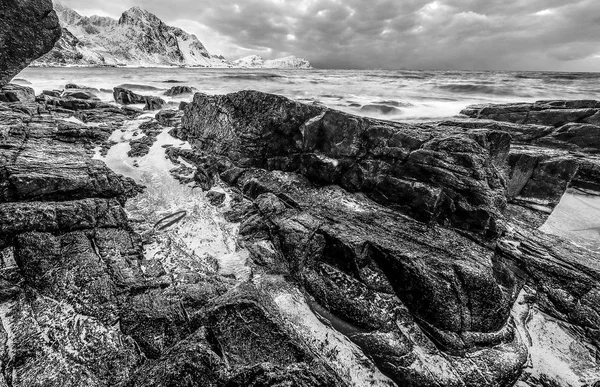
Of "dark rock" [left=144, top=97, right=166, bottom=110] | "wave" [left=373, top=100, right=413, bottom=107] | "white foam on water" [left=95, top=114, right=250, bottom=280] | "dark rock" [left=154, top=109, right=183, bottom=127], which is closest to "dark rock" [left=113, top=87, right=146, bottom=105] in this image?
"dark rock" [left=144, top=97, right=166, bottom=110]

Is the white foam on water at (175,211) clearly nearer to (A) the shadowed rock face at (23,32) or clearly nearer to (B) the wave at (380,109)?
(A) the shadowed rock face at (23,32)

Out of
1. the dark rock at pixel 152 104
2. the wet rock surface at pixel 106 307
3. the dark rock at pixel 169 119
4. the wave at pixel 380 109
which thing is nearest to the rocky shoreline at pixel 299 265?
the wet rock surface at pixel 106 307

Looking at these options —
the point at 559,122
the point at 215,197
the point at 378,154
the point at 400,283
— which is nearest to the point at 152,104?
the point at 215,197

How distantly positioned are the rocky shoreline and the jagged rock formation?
0.04m

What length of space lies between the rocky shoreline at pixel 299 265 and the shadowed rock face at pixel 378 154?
0.19ft

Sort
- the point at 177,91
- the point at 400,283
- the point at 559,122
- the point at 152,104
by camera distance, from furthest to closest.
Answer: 1. the point at 177,91
2. the point at 152,104
3. the point at 559,122
4. the point at 400,283

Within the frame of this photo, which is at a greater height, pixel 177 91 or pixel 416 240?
pixel 177 91

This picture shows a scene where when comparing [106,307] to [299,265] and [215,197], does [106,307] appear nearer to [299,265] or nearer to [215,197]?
[299,265]

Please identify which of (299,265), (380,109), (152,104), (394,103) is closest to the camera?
(299,265)

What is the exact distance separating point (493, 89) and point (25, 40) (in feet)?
161

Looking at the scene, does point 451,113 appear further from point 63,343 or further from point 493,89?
point 63,343

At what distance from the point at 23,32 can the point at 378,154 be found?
1027 centimetres

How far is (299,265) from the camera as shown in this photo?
659 centimetres

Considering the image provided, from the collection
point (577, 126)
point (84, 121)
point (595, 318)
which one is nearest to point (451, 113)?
point (577, 126)
